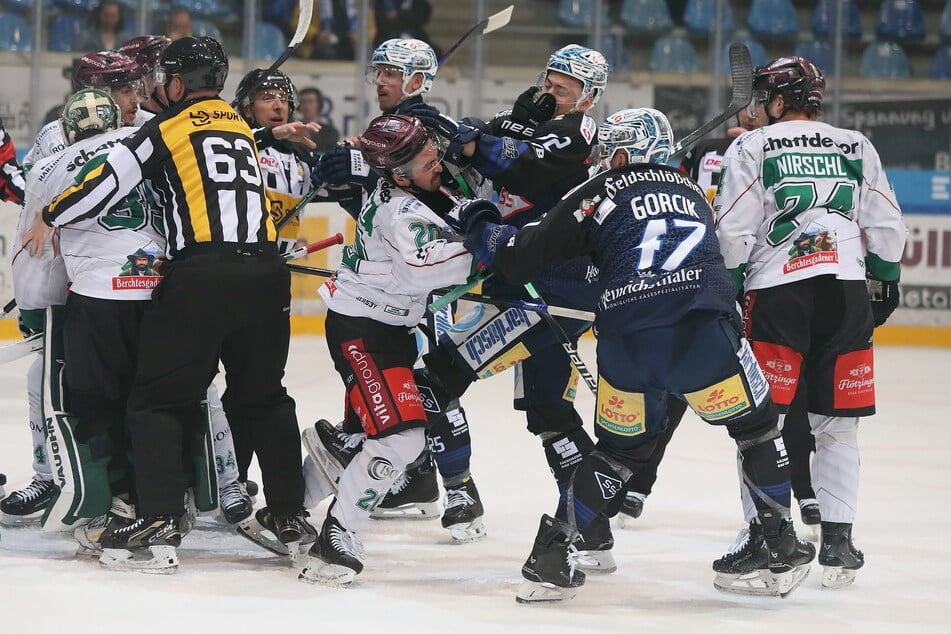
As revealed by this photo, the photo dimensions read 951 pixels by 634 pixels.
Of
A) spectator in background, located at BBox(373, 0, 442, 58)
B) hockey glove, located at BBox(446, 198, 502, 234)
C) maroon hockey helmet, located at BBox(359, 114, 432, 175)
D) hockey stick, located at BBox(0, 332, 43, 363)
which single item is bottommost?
hockey stick, located at BBox(0, 332, 43, 363)

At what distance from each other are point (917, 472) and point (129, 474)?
3044 mm

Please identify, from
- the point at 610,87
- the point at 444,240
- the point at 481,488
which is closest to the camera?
the point at 444,240

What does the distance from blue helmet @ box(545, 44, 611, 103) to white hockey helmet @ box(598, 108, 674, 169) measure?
66 centimetres

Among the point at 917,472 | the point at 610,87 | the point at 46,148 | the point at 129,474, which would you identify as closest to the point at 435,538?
the point at 129,474

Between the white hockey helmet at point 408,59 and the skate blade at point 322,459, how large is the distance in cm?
114

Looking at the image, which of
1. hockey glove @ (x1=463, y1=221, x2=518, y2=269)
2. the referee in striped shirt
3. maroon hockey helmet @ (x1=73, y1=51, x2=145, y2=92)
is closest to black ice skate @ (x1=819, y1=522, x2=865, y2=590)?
hockey glove @ (x1=463, y1=221, x2=518, y2=269)

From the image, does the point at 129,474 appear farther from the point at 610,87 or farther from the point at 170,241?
the point at 610,87

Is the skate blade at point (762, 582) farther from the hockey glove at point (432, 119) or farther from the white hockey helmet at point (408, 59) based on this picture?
the white hockey helmet at point (408, 59)

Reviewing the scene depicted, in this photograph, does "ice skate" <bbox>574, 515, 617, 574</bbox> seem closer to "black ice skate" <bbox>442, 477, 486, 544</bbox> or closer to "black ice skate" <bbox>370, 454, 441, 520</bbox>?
"black ice skate" <bbox>442, 477, 486, 544</bbox>

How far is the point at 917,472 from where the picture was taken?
17.1 ft

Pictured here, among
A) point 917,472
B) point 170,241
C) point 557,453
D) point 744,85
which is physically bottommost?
point 917,472

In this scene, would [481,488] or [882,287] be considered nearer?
[882,287]

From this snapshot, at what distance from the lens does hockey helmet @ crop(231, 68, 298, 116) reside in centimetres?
428

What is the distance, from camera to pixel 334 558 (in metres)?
3.42
